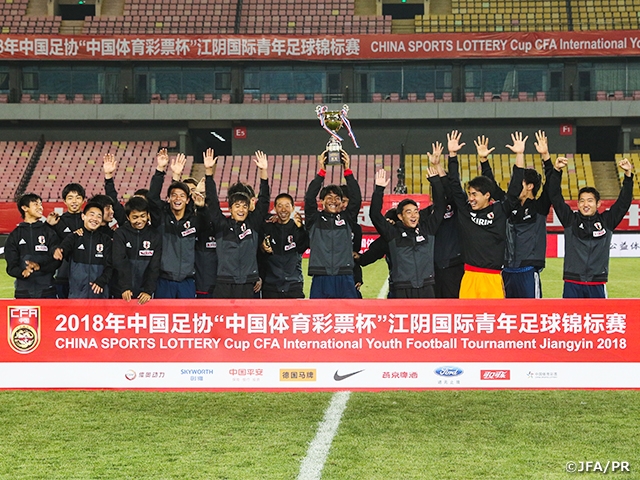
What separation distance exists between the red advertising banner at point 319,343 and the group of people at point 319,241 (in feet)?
3.01

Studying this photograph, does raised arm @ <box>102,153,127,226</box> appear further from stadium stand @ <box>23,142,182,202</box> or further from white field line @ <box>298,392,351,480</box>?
stadium stand @ <box>23,142,182,202</box>

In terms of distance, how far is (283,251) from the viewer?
27.0 ft

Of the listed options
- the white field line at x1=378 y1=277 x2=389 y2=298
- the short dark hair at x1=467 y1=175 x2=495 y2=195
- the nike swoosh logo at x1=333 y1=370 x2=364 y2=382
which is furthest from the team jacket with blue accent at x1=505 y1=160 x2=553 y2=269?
the white field line at x1=378 y1=277 x2=389 y2=298

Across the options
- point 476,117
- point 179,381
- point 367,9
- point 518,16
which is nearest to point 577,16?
point 518,16

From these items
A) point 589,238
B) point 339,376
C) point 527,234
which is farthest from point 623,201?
point 339,376

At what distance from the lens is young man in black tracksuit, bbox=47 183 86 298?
8398mm

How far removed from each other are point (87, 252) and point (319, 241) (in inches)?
87.2

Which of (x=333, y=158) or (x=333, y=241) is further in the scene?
(x=333, y=241)

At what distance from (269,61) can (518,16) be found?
36.7 ft

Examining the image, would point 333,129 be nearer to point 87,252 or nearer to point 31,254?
point 87,252

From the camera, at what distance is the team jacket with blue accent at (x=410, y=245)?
7766 millimetres

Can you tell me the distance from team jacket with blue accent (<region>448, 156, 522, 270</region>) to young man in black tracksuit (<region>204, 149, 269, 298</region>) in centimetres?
196

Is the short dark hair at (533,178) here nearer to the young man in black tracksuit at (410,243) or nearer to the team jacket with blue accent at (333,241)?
the young man in black tracksuit at (410,243)

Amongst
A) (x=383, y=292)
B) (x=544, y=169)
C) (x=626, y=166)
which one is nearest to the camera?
(x=626, y=166)
